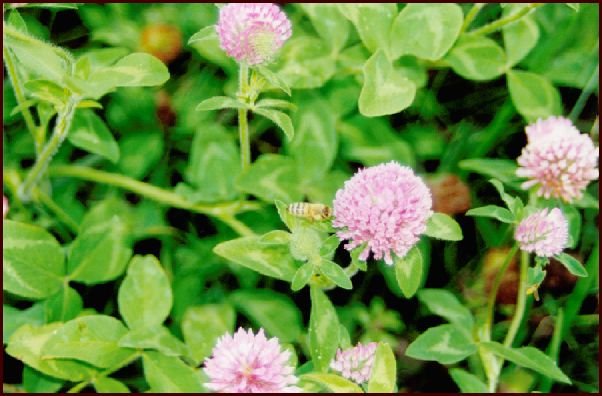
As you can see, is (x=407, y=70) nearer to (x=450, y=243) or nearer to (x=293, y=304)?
(x=450, y=243)

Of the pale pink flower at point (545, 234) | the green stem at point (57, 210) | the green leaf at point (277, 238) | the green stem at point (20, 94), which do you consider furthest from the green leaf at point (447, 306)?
the green stem at point (20, 94)

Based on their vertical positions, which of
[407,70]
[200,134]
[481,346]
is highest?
[407,70]

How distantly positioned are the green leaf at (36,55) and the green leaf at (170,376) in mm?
586

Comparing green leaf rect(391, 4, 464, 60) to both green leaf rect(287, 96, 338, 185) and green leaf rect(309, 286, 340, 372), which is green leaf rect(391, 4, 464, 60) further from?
green leaf rect(309, 286, 340, 372)

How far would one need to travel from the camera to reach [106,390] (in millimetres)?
1641

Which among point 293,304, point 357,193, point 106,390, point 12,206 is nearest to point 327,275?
point 357,193

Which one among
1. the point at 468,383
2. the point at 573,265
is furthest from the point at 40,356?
the point at 573,265

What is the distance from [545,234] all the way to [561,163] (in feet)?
0.62

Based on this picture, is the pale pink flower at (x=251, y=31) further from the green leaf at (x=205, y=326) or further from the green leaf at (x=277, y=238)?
the green leaf at (x=205, y=326)

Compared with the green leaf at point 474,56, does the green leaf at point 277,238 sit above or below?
below

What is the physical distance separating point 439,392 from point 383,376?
537 mm

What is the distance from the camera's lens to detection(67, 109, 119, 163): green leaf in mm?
1759

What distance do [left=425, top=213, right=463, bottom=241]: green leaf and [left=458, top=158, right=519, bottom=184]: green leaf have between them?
14.3 inches

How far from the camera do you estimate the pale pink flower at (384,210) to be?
1428 millimetres
